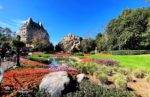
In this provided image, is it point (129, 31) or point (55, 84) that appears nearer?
point (55, 84)

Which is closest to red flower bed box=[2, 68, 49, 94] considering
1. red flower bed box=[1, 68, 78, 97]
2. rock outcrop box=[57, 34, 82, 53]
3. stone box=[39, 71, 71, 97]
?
red flower bed box=[1, 68, 78, 97]

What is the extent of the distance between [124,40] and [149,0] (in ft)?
78.5

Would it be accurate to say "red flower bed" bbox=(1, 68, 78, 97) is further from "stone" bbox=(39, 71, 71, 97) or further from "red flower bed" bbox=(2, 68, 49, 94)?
"stone" bbox=(39, 71, 71, 97)

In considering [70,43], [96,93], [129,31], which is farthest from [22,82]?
[70,43]

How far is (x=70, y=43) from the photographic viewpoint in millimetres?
75250

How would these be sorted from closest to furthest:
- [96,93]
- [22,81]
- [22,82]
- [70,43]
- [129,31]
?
[96,93] → [22,82] → [22,81] → [129,31] → [70,43]

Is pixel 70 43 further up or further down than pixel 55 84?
further up

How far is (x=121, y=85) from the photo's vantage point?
11891mm

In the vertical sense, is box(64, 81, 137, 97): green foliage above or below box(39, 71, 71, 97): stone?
below

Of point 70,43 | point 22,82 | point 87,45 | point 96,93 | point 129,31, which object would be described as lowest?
point 96,93

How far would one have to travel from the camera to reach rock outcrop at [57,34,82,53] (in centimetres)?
7250

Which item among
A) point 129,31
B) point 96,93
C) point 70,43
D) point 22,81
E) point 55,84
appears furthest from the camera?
point 70,43

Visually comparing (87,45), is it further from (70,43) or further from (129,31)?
(129,31)

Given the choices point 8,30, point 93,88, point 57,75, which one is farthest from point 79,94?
point 8,30
